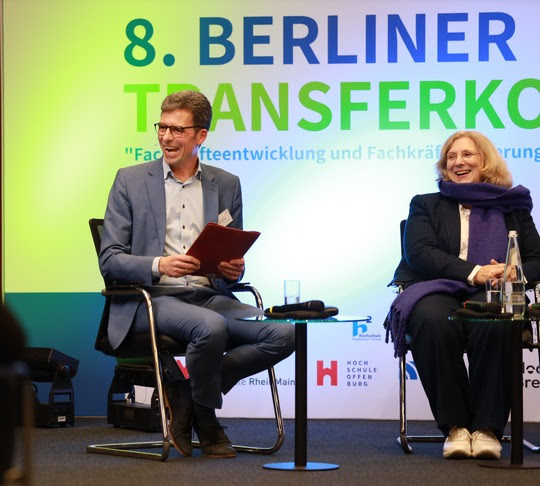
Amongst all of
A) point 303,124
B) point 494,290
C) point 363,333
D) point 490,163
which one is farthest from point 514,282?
point 303,124

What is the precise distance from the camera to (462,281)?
4.55 metres

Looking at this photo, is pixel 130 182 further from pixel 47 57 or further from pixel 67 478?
pixel 47 57

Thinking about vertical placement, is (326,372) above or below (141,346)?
below

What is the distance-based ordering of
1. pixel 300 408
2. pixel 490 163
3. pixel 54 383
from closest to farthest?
pixel 300 408 → pixel 490 163 → pixel 54 383

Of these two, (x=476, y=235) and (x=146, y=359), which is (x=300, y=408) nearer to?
(x=146, y=359)

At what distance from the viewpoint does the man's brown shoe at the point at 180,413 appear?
166 inches

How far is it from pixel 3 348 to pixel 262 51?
4.19 metres

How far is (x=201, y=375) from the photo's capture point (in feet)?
13.6

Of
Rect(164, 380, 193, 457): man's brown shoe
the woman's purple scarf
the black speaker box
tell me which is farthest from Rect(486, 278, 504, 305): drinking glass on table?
the black speaker box

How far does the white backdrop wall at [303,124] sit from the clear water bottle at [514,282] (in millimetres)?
1426

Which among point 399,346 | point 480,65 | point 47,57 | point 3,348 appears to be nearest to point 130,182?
point 399,346

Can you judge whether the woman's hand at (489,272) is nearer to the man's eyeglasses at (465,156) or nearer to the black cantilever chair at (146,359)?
the man's eyeglasses at (465,156)

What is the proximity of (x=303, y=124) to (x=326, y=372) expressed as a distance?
1.33 meters

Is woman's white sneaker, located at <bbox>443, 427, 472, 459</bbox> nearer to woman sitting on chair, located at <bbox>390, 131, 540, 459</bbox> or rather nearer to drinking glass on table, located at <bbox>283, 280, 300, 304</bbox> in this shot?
woman sitting on chair, located at <bbox>390, 131, 540, 459</bbox>
